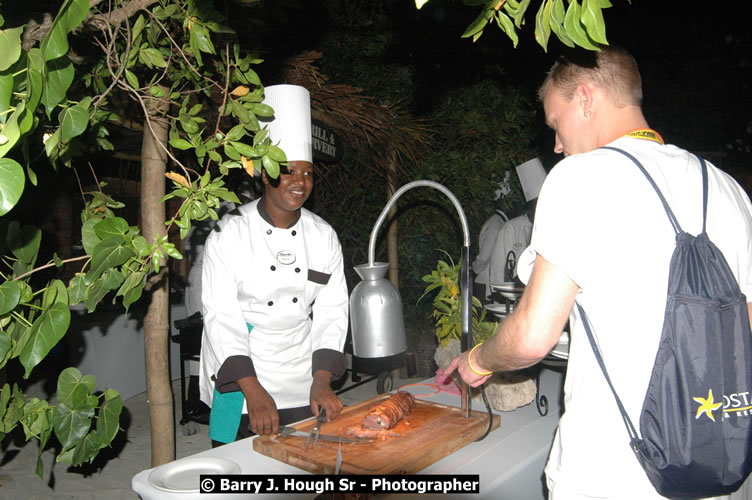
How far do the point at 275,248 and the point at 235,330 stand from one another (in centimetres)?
45

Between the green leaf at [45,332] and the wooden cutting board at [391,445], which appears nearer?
the green leaf at [45,332]

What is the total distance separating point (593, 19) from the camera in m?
0.78

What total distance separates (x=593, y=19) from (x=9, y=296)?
46.7 inches

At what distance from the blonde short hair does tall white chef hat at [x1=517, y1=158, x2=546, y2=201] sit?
365 cm

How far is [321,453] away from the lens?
1713 millimetres

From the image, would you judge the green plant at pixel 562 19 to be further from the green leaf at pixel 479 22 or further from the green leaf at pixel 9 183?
the green leaf at pixel 9 183

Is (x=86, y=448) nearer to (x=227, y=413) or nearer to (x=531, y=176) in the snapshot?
(x=227, y=413)

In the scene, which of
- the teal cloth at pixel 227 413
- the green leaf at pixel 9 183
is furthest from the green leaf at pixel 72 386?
the teal cloth at pixel 227 413

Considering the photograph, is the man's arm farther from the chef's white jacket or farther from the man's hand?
the chef's white jacket

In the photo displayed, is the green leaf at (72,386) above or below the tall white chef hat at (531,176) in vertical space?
below

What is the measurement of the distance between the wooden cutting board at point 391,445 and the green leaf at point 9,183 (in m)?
1.19

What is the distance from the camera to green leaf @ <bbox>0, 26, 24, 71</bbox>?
69 cm

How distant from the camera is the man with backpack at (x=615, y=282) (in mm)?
1128

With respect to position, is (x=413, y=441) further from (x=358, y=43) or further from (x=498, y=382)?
(x=358, y=43)
